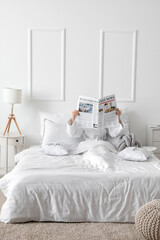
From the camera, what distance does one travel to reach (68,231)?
262cm

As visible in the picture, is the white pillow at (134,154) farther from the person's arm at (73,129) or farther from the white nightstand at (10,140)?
the white nightstand at (10,140)

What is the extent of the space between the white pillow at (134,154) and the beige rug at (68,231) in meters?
0.77

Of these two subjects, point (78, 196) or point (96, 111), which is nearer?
point (78, 196)

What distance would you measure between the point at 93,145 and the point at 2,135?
4.09 feet

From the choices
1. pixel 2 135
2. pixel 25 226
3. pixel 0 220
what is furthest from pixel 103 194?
pixel 2 135

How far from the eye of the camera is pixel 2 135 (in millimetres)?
4113

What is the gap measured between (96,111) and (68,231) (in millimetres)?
1310

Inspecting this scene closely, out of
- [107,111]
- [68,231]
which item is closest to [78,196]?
[68,231]

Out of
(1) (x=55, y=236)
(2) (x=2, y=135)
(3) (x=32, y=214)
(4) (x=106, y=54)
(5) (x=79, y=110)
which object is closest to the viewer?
(1) (x=55, y=236)

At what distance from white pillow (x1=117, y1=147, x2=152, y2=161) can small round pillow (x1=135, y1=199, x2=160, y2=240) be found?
0.90m

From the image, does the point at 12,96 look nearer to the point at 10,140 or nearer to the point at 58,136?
the point at 10,140

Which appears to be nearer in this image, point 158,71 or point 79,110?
point 79,110

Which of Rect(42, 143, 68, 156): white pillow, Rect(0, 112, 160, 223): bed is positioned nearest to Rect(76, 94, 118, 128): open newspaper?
Rect(42, 143, 68, 156): white pillow

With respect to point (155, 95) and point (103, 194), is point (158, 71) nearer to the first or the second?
point (155, 95)
